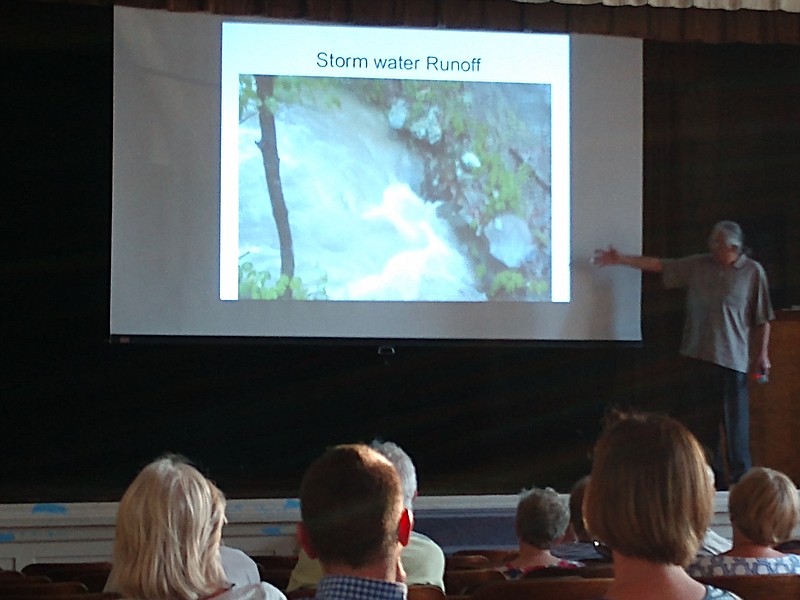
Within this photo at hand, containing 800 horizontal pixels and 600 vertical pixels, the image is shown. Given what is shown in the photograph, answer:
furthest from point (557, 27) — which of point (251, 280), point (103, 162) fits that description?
point (103, 162)

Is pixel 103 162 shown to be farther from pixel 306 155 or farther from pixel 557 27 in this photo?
pixel 557 27

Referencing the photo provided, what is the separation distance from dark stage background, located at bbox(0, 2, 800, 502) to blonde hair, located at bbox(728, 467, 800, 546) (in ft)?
9.68

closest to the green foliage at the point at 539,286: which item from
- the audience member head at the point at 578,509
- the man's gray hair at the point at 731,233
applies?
the man's gray hair at the point at 731,233

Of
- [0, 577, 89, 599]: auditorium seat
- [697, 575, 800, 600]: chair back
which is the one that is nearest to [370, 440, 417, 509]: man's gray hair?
[0, 577, 89, 599]: auditorium seat

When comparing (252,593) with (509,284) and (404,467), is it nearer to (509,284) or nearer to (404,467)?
(404,467)

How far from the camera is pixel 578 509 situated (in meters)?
3.43

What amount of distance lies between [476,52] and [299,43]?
0.92 meters

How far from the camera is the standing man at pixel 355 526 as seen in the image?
165cm

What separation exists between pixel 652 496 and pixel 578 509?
1781 millimetres

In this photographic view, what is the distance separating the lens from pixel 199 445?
6.11 m

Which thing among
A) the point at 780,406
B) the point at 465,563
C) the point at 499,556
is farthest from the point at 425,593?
the point at 780,406

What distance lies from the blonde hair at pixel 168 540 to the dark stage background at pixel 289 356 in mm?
3487

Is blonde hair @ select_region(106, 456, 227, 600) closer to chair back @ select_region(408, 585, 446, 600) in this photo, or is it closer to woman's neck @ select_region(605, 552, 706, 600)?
chair back @ select_region(408, 585, 446, 600)

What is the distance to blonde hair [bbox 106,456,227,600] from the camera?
2.05 metres
